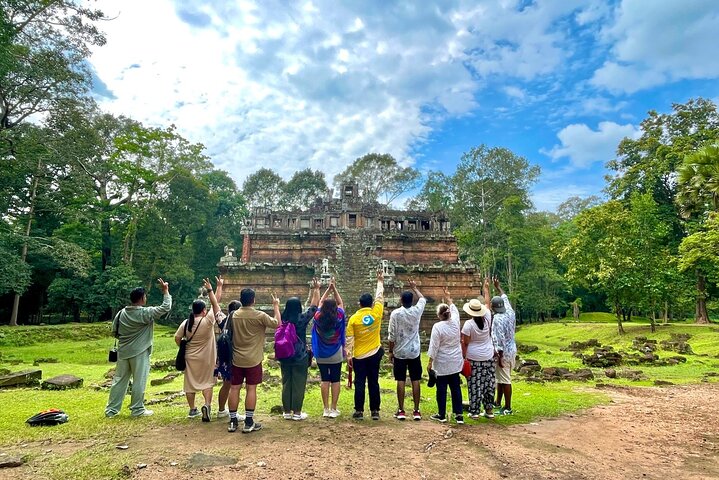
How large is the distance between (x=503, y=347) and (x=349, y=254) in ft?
73.2

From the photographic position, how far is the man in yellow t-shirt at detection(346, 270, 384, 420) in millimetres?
6637

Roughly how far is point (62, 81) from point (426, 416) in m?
20.0

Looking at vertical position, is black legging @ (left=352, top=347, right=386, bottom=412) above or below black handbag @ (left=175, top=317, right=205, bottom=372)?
below

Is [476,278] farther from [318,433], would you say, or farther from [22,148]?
[22,148]

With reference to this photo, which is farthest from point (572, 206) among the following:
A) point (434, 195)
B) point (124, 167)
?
point (124, 167)

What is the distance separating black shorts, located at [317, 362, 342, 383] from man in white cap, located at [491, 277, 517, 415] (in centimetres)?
288

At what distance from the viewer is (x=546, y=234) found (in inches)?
1570

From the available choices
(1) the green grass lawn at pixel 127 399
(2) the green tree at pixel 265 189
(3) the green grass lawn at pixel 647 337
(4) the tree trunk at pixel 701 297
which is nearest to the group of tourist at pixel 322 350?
(1) the green grass lawn at pixel 127 399

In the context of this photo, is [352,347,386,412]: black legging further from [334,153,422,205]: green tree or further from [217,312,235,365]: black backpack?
[334,153,422,205]: green tree

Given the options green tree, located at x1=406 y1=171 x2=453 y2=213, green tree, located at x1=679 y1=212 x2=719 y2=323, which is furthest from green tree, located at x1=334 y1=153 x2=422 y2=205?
green tree, located at x1=679 y1=212 x2=719 y2=323

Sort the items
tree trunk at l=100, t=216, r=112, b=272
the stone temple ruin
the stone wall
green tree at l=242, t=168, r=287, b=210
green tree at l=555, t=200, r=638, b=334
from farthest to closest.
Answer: green tree at l=242, t=168, r=287, b=210, tree trunk at l=100, t=216, r=112, b=272, the stone temple ruin, the stone wall, green tree at l=555, t=200, r=638, b=334

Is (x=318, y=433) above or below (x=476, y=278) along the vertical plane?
below

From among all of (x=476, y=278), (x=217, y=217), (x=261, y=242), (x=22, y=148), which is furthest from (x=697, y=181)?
(x=217, y=217)

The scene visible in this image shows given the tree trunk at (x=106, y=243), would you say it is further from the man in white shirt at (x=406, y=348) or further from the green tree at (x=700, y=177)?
the green tree at (x=700, y=177)
